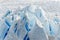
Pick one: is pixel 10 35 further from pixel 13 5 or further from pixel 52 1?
pixel 52 1

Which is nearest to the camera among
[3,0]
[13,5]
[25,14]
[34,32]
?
[34,32]

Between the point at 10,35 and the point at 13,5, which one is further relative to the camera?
the point at 13,5

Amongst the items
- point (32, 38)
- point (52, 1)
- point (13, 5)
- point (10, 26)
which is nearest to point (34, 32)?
point (32, 38)

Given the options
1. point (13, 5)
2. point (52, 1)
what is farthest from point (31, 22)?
point (52, 1)

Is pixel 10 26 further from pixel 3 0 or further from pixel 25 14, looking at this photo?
pixel 3 0

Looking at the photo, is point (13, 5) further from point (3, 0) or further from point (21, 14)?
point (21, 14)

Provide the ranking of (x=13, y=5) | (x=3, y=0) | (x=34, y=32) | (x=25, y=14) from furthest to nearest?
1. (x=3, y=0)
2. (x=13, y=5)
3. (x=25, y=14)
4. (x=34, y=32)

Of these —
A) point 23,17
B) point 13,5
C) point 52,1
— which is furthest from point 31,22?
point 52,1

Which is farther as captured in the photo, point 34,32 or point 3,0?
point 3,0

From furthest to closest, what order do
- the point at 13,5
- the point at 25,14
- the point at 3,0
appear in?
1. the point at 3,0
2. the point at 13,5
3. the point at 25,14
